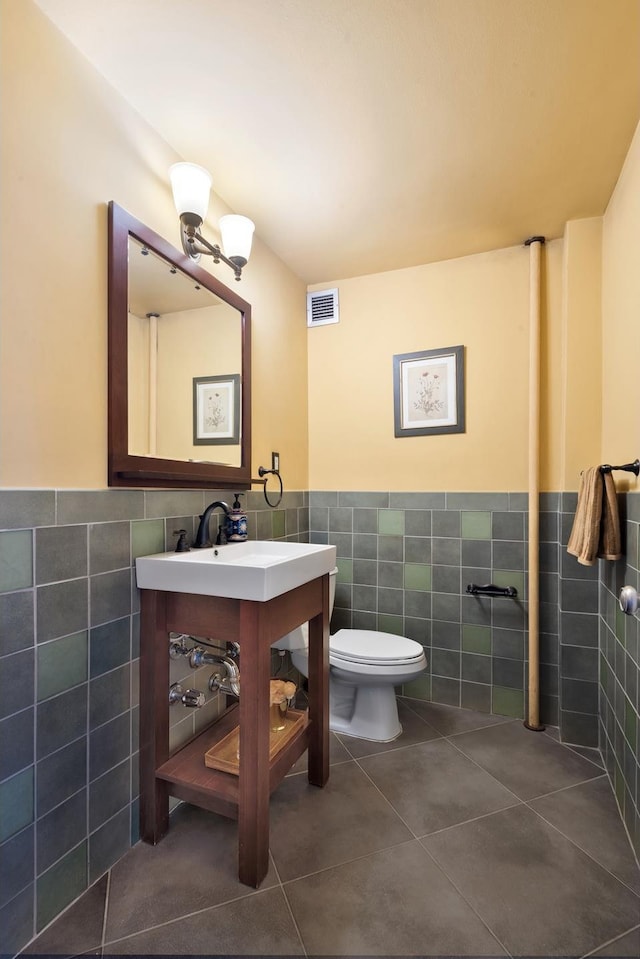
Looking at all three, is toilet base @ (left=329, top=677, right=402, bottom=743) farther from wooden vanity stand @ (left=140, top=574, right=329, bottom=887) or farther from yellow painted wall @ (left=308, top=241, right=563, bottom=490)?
yellow painted wall @ (left=308, top=241, right=563, bottom=490)

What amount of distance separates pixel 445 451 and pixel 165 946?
204 centimetres

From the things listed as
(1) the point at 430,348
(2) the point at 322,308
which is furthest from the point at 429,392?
(2) the point at 322,308

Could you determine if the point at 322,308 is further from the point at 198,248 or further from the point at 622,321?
the point at 622,321

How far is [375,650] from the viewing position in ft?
6.14

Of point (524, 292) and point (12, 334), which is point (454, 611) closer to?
point (524, 292)

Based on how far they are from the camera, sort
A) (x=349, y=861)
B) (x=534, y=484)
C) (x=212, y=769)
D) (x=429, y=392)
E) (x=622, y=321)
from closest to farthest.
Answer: (x=349, y=861) < (x=212, y=769) < (x=622, y=321) < (x=534, y=484) < (x=429, y=392)

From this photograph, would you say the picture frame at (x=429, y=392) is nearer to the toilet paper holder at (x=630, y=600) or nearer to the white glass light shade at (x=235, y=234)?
the white glass light shade at (x=235, y=234)

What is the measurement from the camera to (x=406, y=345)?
7.50 ft

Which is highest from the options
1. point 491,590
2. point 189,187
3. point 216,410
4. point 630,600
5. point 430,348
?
point 189,187

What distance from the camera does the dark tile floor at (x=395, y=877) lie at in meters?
1.01

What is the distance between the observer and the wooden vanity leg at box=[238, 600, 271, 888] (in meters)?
1.15

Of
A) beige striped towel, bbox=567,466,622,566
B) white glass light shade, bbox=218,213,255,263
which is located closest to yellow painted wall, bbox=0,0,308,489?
white glass light shade, bbox=218,213,255,263

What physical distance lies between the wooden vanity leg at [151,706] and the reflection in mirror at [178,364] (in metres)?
0.51

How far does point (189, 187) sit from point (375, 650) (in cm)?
192
